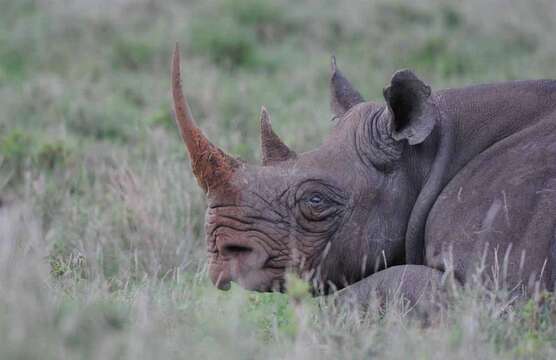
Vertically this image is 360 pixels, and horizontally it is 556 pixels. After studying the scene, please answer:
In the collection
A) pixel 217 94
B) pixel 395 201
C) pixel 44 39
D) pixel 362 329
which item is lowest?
pixel 362 329

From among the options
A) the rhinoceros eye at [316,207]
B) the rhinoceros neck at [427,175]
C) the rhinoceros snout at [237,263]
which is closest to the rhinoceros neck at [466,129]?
Answer: the rhinoceros neck at [427,175]

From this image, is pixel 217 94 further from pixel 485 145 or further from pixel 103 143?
pixel 485 145

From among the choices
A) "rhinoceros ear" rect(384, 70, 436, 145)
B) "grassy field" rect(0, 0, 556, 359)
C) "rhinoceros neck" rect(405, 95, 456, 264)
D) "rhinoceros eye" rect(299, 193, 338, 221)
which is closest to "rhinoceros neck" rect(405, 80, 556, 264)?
"rhinoceros neck" rect(405, 95, 456, 264)

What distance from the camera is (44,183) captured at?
8.02m

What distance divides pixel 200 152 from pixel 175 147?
3774mm

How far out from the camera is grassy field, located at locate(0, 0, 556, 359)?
170 inches

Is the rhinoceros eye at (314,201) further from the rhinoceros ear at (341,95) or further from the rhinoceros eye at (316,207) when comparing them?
the rhinoceros ear at (341,95)

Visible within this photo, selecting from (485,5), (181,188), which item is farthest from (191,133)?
(485,5)

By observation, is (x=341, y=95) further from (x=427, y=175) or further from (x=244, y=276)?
(x=244, y=276)

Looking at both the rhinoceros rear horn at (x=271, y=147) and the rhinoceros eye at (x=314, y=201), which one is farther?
the rhinoceros rear horn at (x=271, y=147)

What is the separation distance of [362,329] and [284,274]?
0.61m

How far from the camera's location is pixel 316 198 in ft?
18.0

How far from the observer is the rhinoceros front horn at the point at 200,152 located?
5336 millimetres

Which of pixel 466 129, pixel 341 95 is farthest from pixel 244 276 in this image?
pixel 341 95
